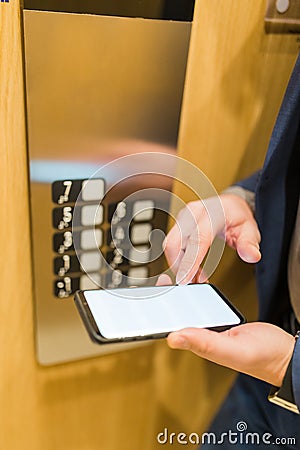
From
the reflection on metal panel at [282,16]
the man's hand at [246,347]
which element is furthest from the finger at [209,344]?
the reflection on metal panel at [282,16]

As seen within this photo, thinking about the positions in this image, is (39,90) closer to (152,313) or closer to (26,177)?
(26,177)

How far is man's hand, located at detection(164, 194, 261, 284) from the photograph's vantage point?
1.47 ft

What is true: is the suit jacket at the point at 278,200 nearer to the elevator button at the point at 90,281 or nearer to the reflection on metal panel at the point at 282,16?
the reflection on metal panel at the point at 282,16

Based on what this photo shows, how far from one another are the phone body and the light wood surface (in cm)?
7

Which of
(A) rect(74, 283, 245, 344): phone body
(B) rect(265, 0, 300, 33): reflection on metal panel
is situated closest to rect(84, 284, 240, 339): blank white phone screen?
(A) rect(74, 283, 245, 344): phone body

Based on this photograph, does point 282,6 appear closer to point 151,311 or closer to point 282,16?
point 282,16

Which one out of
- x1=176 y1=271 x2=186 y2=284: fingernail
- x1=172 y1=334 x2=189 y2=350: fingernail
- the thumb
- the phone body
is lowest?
the phone body

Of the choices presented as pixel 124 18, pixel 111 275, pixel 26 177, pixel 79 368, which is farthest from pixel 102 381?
pixel 124 18

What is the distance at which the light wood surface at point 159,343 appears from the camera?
1.42ft

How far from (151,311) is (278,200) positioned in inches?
6.8

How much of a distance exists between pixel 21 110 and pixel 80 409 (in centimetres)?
34

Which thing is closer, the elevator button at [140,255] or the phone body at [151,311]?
the phone body at [151,311]

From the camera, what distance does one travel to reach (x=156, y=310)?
1.40ft

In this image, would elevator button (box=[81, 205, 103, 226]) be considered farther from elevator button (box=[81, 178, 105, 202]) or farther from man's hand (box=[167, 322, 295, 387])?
man's hand (box=[167, 322, 295, 387])
